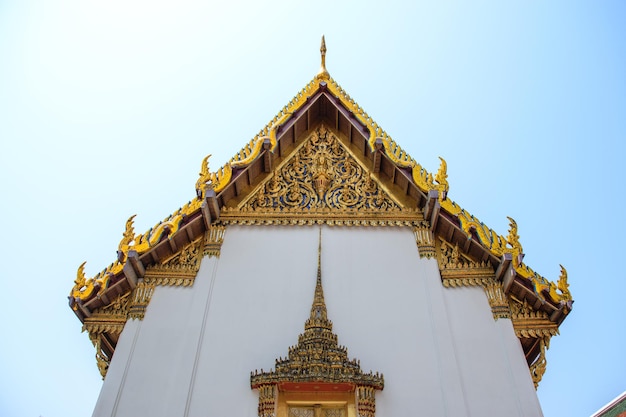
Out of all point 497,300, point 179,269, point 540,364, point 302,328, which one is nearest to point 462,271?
point 497,300

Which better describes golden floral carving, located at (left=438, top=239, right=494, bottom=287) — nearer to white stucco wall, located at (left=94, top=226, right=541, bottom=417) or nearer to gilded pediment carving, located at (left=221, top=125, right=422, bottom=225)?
white stucco wall, located at (left=94, top=226, right=541, bottom=417)

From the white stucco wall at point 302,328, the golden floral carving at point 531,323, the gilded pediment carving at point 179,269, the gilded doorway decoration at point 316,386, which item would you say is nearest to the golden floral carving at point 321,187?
the white stucco wall at point 302,328

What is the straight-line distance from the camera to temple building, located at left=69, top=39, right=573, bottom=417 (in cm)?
525

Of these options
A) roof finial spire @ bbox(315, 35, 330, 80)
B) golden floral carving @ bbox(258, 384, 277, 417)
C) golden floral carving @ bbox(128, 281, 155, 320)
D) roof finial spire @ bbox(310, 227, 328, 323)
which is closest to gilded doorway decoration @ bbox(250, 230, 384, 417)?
golden floral carving @ bbox(258, 384, 277, 417)

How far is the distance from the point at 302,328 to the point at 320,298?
0.38m

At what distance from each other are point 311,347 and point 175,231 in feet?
6.89

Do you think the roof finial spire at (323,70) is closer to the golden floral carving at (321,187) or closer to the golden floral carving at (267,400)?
the golden floral carving at (321,187)

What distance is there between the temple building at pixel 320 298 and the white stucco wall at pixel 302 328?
0.01 meters

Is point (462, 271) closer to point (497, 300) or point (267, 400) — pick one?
point (497, 300)

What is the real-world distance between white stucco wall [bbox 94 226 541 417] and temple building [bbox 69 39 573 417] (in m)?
0.01

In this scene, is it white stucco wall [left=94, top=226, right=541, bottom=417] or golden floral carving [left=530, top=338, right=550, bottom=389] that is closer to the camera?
white stucco wall [left=94, top=226, right=541, bottom=417]

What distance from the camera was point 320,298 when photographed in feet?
19.4

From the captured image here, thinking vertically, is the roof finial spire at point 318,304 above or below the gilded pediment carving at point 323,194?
below

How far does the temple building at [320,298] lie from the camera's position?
525 centimetres
